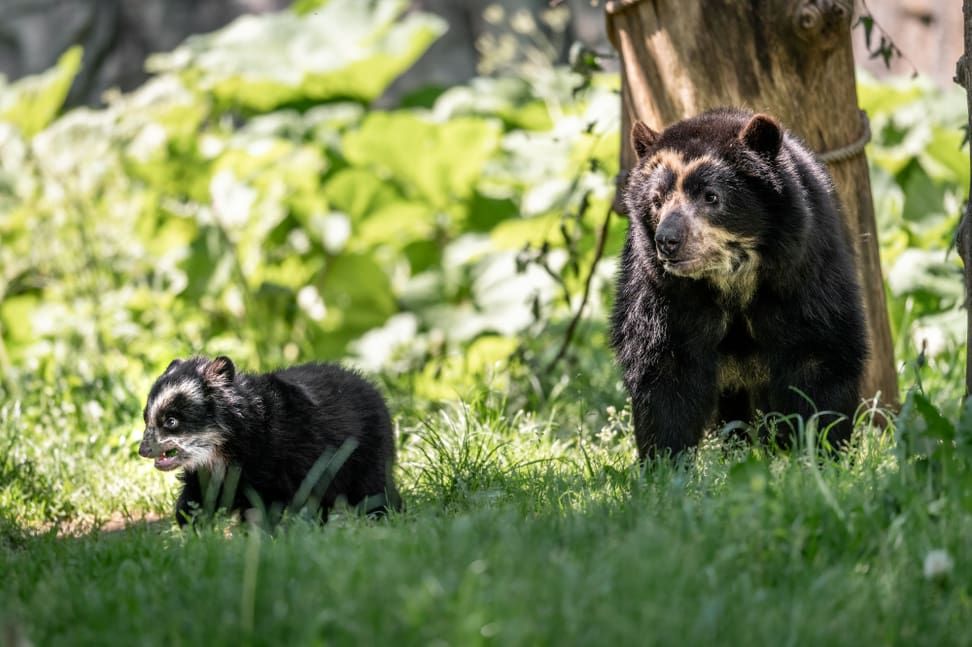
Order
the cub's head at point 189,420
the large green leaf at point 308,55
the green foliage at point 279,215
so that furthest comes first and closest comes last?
the large green leaf at point 308,55 < the green foliage at point 279,215 < the cub's head at point 189,420

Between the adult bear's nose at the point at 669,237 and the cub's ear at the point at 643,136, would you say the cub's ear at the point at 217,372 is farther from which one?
the cub's ear at the point at 643,136

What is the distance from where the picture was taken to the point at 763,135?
4457mm

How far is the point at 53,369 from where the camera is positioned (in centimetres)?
818

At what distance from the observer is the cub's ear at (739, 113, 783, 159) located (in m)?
4.41

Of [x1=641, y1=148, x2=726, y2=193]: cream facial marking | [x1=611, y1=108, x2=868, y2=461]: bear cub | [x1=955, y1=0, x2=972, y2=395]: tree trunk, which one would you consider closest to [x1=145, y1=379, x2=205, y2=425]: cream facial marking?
[x1=611, y1=108, x2=868, y2=461]: bear cub

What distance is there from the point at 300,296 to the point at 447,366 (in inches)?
106

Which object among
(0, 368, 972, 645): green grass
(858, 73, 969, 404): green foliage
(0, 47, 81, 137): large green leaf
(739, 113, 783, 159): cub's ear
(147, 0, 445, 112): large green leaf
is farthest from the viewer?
(147, 0, 445, 112): large green leaf

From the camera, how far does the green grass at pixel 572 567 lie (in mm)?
2742

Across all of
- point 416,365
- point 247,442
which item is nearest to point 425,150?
point 416,365

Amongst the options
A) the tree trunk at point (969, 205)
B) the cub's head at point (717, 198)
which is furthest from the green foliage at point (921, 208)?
the cub's head at point (717, 198)

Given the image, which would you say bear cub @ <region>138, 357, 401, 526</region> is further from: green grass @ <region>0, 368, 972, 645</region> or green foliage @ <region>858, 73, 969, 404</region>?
green foliage @ <region>858, 73, 969, 404</region>

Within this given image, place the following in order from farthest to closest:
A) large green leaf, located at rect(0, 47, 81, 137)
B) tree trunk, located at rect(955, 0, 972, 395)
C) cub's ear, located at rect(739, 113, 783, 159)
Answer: large green leaf, located at rect(0, 47, 81, 137), cub's ear, located at rect(739, 113, 783, 159), tree trunk, located at rect(955, 0, 972, 395)

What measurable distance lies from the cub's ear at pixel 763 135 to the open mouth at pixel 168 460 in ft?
7.51

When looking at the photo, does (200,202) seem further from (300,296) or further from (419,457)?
(419,457)
